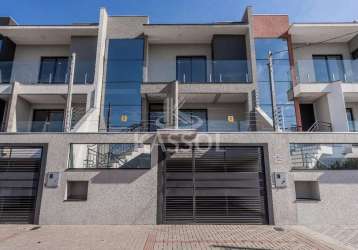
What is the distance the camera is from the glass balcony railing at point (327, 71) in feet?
42.4

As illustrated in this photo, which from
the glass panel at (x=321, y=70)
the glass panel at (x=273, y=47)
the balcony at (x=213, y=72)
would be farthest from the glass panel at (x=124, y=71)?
the glass panel at (x=321, y=70)

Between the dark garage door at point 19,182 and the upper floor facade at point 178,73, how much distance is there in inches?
148

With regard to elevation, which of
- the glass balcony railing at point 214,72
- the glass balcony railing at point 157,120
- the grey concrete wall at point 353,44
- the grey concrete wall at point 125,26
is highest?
the grey concrete wall at point 125,26

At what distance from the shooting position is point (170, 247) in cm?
535

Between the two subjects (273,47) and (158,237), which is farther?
(273,47)

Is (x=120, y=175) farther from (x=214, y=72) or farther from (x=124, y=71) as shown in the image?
(x=214, y=72)

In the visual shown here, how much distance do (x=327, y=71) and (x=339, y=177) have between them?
8228 millimetres

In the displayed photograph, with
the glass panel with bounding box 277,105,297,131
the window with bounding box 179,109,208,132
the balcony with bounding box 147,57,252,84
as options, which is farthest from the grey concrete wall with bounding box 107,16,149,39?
the glass panel with bounding box 277,105,297,131

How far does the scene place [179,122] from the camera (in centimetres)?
1141

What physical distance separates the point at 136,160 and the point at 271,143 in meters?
4.79

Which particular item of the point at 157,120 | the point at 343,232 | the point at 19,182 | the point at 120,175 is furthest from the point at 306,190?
the point at 19,182

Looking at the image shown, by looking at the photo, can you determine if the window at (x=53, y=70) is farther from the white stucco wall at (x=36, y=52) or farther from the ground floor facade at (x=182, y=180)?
the ground floor facade at (x=182, y=180)

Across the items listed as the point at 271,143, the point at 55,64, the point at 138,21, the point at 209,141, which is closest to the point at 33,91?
the point at 55,64

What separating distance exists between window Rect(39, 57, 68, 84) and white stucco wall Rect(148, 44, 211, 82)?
5.04 m
